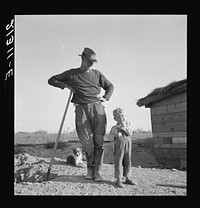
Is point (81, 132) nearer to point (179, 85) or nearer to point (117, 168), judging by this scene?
point (117, 168)

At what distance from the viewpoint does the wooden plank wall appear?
687 cm

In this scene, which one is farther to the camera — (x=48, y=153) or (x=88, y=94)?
(x=48, y=153)

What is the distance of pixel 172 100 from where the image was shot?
23.3 ft

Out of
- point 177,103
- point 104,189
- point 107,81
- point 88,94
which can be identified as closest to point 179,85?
point 177,103

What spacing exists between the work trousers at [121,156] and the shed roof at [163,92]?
106 inches

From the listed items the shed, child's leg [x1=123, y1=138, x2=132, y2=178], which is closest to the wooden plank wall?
the shed

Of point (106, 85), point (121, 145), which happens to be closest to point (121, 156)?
point (121, 145)

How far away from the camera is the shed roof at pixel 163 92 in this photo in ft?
22.1

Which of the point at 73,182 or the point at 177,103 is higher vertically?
the point at 177,103

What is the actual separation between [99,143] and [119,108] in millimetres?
729

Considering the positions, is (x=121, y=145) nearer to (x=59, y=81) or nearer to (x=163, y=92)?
(x=59, y=81)

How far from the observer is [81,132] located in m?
4.95

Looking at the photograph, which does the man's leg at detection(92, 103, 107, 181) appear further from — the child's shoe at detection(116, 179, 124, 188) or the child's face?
the child's shoe at detection(116, 179, 124, 188)

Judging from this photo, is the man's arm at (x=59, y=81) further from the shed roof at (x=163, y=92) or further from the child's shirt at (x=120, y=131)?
the shed roof at (x=163, y=92)
